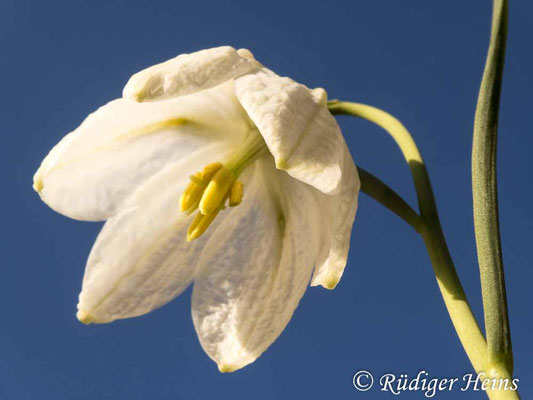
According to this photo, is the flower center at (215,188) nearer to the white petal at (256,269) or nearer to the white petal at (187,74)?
the white petal at (256,269)

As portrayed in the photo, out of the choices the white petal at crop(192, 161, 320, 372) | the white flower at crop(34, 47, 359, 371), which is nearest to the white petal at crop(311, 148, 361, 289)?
the white flower at crop(34, 47, 359, 371)

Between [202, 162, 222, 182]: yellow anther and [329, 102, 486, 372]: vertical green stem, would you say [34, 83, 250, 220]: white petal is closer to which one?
[202, 162, 222, 182]: yellow anther

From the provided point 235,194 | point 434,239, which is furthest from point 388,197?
point 235,194

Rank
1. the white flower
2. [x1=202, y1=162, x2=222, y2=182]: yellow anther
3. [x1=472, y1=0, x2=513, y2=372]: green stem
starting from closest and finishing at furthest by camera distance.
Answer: [x1=472, y1=0, x2=513, y2=372]: green stem
the white flower
[x1=202, y1=162, x2=222, y2=182]: yellow anther

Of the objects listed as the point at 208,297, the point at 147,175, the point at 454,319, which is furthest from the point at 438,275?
the point at 147,175

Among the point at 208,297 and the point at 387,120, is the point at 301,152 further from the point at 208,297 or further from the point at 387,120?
the point at 208,297

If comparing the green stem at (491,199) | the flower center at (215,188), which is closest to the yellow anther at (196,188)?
the flower center at (215,188)
